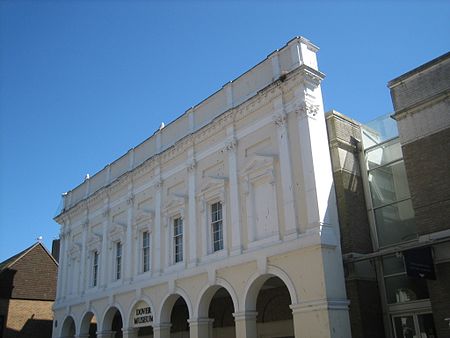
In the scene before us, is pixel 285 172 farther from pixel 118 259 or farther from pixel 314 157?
pixel 118 259

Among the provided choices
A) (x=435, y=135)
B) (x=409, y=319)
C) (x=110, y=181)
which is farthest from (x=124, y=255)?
(x=435, y=135)

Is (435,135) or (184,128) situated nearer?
(435,135)

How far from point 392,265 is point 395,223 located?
1457mm

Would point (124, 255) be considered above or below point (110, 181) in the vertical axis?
below

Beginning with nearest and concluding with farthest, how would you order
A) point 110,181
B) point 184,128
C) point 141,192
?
point 184,128 < point 141,192 < point 110,181

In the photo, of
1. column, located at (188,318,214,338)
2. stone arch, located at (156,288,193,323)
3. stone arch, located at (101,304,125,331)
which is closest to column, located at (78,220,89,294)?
stone arch, located at (101,304,125,331)

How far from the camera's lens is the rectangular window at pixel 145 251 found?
2142cm

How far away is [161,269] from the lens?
20.0 metres

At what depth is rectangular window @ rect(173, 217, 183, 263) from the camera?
64.3 feet

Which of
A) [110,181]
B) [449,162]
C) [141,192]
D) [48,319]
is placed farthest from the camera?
[48,319]

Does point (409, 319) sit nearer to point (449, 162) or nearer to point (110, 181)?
point (449, 162)

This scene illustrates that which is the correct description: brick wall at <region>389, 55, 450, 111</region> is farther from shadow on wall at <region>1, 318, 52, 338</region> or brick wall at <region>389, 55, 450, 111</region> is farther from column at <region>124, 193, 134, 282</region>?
shadow on wall at <region>1, 318, 52, 338</region>

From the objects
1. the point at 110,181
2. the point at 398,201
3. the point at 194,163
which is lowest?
the point at 398,201

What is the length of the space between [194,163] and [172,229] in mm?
3019
